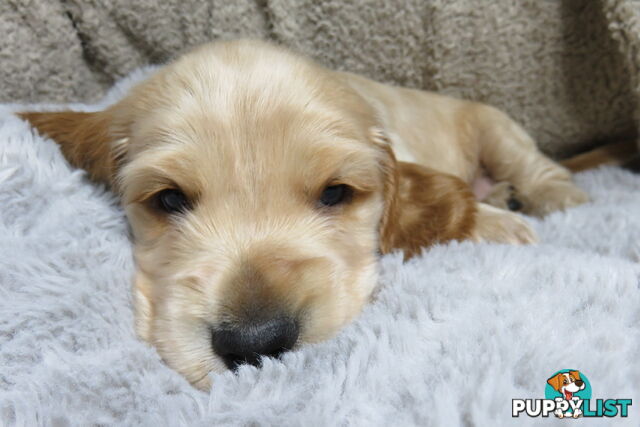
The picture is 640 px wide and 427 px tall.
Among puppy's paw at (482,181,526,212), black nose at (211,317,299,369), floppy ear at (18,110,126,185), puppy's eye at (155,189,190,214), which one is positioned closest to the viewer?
black nose at (211,317,299,369)

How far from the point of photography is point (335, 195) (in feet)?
4.69

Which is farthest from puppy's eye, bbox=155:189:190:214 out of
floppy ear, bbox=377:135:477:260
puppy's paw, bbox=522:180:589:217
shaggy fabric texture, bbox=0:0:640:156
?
puppy's paw, bbox=522:180:589:217

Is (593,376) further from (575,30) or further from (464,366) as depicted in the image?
(575,30)

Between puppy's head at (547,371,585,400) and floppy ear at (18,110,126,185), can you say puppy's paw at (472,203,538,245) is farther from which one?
floppy ear at (18,110,126,185)

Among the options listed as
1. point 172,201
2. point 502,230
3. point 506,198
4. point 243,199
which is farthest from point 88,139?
point 506,198

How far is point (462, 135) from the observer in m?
2.74

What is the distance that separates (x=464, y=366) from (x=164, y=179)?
31.8 inches

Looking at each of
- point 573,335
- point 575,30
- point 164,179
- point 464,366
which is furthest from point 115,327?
point 575,30

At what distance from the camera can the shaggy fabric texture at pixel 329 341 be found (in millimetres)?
901

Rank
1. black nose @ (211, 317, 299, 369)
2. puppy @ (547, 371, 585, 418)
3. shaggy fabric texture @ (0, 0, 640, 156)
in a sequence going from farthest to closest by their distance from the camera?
shaggy fabric texture @ (0, 0, 640, 156) < black nose @ (211, 317, 299, 369) < puppy @ (547, 371, 585, 418)

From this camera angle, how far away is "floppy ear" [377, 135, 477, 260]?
1.60 meters

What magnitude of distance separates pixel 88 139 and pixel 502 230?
4.23 ft

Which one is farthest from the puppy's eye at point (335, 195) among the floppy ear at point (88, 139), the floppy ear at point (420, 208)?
the floppy ear at point (88, 139)

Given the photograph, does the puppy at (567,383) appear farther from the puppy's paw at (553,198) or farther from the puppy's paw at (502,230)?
the puppy's paw at (553,198)
